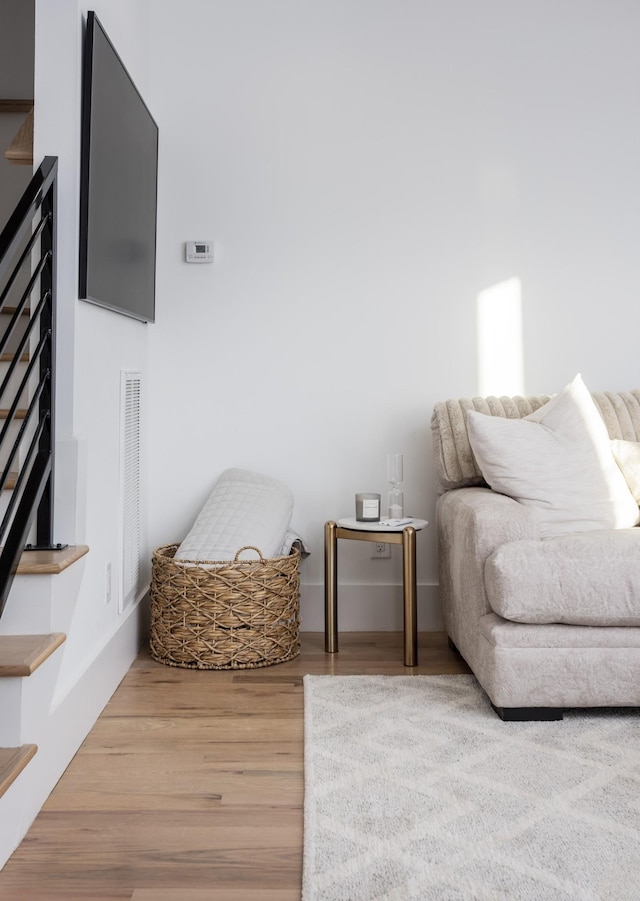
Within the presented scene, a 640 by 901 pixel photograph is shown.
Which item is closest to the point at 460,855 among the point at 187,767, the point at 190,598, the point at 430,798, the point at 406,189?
the point at 430,798

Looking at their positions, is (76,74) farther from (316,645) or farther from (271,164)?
(316,645)

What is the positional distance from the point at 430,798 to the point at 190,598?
1.26m

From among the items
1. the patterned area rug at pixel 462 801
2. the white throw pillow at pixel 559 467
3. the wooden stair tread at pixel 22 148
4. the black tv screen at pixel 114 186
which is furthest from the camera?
the white throw pillow at pixel 559 467

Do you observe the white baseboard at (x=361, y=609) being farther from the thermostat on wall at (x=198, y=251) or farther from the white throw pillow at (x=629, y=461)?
the thermostat on wall at (x=198, y=251)

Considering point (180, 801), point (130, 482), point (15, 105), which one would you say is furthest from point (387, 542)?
point (15, 105)

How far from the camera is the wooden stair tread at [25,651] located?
5.43ft

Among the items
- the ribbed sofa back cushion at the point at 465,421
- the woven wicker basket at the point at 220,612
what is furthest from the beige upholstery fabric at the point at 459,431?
the woven wicker basket at the point at 220,612

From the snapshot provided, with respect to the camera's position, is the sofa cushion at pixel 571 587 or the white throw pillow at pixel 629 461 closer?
the sofa cushion at pixel 571 587

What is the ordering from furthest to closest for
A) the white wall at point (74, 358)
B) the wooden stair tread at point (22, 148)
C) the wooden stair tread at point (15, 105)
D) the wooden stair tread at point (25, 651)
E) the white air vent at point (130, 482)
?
the wooden stair tread at point (15, 105), the white air vent at point (130, 482), the wooden stair tread at point (22, 148), the white wall at point (74, 358), the wooden stair tread at point (25, 651)

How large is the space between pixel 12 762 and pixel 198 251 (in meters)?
2.27

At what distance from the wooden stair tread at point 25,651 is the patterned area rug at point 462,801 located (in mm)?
667

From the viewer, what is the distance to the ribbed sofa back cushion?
3.07 metres

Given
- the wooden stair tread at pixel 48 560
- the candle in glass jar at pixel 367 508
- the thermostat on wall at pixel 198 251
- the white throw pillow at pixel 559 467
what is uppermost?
the thermostat on wall at pixel 198 251

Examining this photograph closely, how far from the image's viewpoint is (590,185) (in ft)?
11.3
